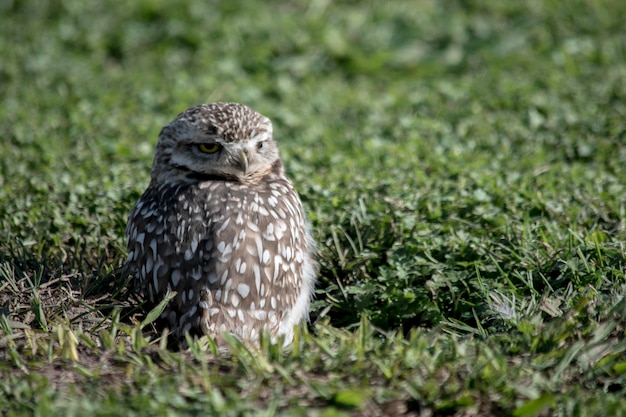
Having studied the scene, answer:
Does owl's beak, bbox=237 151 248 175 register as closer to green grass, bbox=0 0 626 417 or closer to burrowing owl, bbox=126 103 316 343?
burrowing owl, bbox=126 103 316 343

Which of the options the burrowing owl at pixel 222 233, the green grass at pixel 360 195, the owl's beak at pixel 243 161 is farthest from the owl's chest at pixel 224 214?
the green grass at pixel 360 195

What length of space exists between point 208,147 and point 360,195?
1.06 m

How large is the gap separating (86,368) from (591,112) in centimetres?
434

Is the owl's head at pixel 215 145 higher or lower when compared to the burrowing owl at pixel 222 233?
higher

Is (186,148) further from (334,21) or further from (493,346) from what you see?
(334,21)

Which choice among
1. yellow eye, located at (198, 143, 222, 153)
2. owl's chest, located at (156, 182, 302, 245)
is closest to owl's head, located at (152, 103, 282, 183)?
yellow eye, located at (198, 143, 222, 153)

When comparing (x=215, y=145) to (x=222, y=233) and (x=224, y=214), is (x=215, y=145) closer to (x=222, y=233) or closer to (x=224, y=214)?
(x=224, y=214)

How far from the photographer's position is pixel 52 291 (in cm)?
371

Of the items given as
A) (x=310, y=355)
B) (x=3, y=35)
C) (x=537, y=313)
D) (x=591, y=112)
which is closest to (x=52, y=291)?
(x=310, y=355)

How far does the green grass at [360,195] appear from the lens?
2938mm

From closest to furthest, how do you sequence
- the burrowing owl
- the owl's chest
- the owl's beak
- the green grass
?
1. the green grass
2. the burrowing owl
3. the owl's chest
4. the owl's beak

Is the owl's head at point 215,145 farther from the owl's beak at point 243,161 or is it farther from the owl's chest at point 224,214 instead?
the owl's chest at point 224,214

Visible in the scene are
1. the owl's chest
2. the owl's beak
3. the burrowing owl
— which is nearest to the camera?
the burrowing owl

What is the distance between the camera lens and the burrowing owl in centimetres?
348
